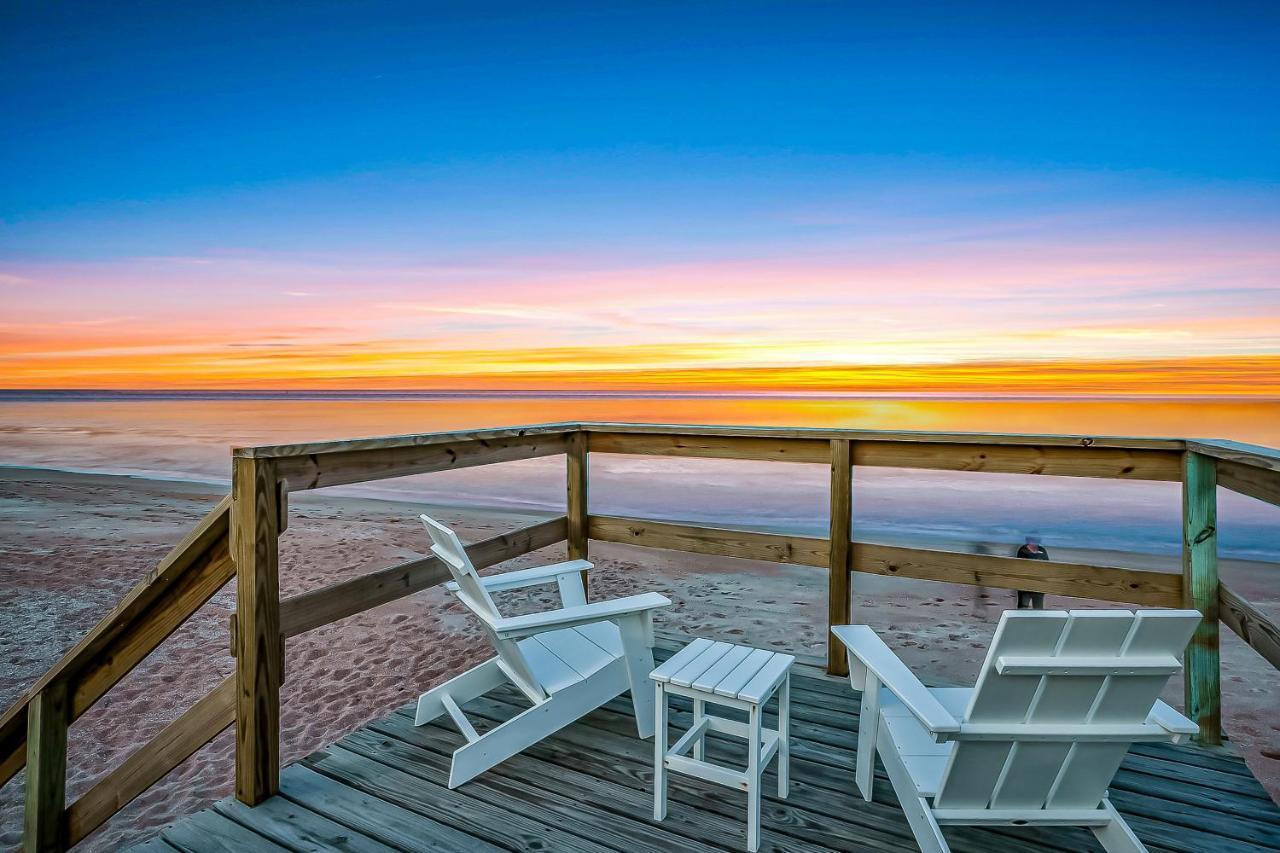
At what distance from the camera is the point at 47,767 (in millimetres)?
2051

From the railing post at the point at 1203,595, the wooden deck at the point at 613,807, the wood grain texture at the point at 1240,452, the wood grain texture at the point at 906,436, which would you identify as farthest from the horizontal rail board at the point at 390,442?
the railing post at the point at 1203,595

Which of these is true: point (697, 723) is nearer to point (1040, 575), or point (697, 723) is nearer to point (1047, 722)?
point (1047, 722)

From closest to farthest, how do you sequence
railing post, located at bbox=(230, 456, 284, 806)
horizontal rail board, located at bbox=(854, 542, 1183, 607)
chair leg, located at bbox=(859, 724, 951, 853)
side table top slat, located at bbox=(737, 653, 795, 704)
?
chair leg, located at bbox=(859, 724, 951, 853), side table top slat, located at bbox=(737, 653, 795, 704), railing post, located at bbox=(230, 456, 284, 806), horizontal rail board, located at bbox=(854, 542, 1183, 607)

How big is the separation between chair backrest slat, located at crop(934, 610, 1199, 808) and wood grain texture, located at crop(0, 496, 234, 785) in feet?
6.89

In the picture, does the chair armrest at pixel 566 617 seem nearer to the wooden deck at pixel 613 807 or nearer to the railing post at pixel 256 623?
the wooden deck at pixel 613 807

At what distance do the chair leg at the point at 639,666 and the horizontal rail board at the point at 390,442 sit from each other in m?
1.00

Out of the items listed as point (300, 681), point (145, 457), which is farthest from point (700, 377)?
point (300, 681)

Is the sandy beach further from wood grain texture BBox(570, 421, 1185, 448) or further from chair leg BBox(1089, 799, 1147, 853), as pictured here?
chair leg BBox(1089, 799, 1147, 853)

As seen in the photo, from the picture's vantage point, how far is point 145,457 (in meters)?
18.5

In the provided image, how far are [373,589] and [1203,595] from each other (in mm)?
3052

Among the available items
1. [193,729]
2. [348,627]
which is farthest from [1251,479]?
[348,627]

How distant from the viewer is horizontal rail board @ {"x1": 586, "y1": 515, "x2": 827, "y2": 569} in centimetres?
309

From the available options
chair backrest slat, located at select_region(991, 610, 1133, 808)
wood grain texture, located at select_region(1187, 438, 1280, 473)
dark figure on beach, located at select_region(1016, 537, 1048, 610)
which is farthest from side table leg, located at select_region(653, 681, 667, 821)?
dark figure on beach, located at select_region(1016, 537, 1048, 610)

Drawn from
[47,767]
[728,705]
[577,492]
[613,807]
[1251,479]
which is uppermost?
[1251,479]
